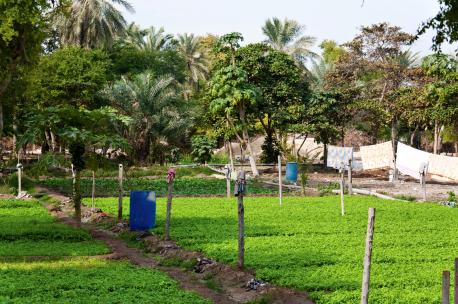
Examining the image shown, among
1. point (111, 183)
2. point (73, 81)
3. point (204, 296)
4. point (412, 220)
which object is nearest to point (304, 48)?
point (73, 81)

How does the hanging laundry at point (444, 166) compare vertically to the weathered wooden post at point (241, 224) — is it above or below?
above

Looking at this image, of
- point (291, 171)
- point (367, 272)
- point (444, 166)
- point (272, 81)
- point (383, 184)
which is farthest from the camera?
point (272, 81)

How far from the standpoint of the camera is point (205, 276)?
49.3 feet

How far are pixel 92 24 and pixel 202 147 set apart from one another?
46.8 ft

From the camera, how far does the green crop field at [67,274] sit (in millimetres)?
12281

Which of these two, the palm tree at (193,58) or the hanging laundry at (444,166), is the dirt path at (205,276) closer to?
the hanging laundry at (444,166)

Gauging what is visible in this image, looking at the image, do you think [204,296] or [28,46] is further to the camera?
[28,46]

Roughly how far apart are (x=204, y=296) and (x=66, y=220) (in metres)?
12.6

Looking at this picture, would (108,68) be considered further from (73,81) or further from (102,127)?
(102,127)

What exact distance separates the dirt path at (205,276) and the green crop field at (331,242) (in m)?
0.36

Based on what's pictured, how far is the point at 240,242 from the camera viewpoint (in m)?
15.2

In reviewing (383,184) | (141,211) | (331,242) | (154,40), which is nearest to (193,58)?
(154,40)

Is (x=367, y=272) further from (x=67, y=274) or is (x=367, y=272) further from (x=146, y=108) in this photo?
(x=146, y=108)

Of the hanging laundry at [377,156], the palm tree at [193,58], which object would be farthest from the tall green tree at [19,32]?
Result: the palm tree at [193,58]
